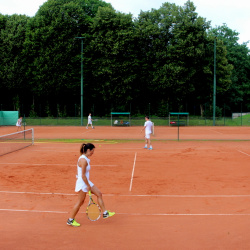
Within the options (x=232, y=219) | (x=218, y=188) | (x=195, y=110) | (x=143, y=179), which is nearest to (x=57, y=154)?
(x=143, y=179)

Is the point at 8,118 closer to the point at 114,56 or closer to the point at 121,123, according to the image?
the point at 121,123

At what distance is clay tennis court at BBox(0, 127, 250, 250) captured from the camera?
5.49 m

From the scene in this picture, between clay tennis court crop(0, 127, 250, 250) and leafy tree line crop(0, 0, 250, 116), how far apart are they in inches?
1088

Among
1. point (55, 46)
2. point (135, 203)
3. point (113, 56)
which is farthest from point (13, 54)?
point (135, 203)

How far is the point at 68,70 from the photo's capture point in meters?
42.1

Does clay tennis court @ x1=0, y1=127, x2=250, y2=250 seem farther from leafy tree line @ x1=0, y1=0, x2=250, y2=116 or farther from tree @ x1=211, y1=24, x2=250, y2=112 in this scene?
tree @ x1=211, y1=24, x2=250, y2=112

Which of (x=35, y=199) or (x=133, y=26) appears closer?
(x=35, y=199)

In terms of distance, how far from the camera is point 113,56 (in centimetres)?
4138

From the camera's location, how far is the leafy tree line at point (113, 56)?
40.8 meters

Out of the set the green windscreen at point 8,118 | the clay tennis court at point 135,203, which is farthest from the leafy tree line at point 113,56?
the clay tennis court at point 135,203

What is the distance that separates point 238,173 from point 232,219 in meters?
5.09

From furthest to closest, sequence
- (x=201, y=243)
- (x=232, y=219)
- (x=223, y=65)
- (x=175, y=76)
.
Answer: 1. (x=223, y=65)
2. (x=175, y=76)
3. (x=232, y=219)
4. (x=201, y=243)

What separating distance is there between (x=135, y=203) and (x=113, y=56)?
35.4m

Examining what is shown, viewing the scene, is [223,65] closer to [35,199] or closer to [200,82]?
[200,82]
